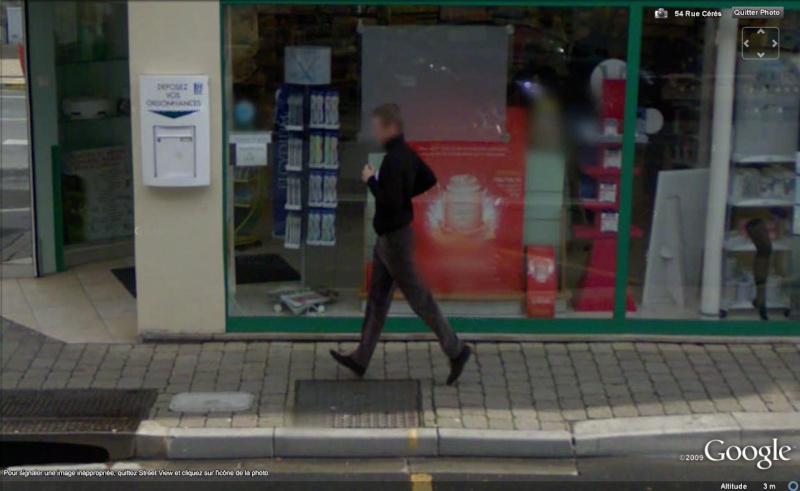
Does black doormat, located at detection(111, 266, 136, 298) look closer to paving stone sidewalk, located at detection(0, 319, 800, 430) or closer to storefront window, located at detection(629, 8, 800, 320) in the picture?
paving stone sidewalk, located at detection(0, 319, 800, 430)

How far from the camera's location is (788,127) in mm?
8562

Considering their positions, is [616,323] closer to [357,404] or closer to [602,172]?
[602,172]

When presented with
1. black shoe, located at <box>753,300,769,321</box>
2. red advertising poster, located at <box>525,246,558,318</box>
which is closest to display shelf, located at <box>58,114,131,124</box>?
red advertising poster, located at <box>525,246,558,318</box>

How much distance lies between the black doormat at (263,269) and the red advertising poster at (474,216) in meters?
1.00

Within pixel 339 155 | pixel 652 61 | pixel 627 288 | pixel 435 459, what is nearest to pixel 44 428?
pixel 435 459

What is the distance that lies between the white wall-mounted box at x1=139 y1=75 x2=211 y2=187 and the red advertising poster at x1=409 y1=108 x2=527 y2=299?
1568mm

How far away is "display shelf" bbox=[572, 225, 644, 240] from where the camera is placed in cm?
849

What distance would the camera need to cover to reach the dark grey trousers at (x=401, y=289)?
7.27 meters

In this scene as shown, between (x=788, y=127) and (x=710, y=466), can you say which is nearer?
(x=710, y=466)

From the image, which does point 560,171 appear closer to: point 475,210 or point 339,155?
point 475,210

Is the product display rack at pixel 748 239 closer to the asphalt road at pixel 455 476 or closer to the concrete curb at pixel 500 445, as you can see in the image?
the asphalt road at pixel 455 476

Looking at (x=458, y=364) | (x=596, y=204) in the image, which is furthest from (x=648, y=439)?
(x=596, y=204)

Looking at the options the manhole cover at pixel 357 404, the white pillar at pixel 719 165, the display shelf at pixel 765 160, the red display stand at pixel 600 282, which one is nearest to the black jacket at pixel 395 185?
the manhole cover at pixel 357 404
